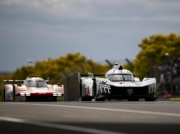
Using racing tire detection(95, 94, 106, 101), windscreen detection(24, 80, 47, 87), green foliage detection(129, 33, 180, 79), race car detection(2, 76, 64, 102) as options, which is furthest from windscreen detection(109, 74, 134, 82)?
green foliage detection(129, 33, 180, 79)

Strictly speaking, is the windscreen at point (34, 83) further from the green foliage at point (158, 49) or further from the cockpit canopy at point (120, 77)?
the green foliage at point (158, 49)

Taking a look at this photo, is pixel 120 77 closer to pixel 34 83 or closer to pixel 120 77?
pixel 120 77

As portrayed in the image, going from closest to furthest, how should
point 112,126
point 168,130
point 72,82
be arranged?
point 168,130
point 112,126
point 72,82

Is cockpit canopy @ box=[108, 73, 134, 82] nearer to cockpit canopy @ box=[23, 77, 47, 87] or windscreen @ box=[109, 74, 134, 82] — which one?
windscreen @ box=[109, 74, 134, 82]

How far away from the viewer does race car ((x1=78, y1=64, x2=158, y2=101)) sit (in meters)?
26.3

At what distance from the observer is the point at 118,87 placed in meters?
26.2

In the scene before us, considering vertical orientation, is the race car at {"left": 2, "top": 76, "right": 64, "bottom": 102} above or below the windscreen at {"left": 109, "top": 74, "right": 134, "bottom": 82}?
below

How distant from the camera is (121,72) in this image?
28.5 meters

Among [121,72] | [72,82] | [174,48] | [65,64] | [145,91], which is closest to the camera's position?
[145,91]

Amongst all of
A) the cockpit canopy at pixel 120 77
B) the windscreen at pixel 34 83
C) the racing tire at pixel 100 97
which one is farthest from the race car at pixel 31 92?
the racing tire at pixel 100 97

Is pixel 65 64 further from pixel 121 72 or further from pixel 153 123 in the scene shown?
pixel 153 123

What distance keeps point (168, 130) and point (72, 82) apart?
1298 inches

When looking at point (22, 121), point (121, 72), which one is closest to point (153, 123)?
point (22, 121)

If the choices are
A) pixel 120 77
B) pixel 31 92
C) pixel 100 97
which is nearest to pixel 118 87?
pixel 100 97
